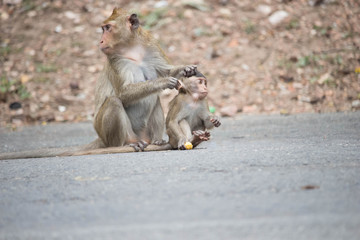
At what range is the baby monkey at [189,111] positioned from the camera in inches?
196

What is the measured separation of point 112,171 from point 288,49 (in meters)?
6.95

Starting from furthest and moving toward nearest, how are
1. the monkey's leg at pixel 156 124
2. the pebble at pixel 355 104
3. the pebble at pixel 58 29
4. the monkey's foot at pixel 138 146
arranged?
the pebble at pixel 58 29 → the pebble at pixel 355 104 → the monkey's leg at pixel 156 124 → the monkey's foot at pixel 138 146

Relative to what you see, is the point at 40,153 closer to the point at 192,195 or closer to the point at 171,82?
the point at 171,82

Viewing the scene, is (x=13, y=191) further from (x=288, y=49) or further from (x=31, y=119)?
(x=288, y=49)

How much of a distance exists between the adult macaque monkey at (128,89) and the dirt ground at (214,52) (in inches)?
131

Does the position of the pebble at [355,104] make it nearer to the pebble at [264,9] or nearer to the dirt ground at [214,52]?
the dirt ground at [214,52]

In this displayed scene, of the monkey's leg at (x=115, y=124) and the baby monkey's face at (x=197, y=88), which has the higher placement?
the baby monkey's face at (x=197, y=88)

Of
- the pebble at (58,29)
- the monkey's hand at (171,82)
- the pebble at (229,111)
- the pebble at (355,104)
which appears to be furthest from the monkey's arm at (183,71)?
the pebble at (58,29)

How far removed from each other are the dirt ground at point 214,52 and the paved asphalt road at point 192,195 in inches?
179

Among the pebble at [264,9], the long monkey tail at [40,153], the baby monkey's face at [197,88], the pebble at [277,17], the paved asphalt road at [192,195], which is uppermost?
the pebble at [264,9]

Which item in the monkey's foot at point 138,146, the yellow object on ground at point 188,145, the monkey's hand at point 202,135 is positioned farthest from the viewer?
the monkey's foot at point 138,146

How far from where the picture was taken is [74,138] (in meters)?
6.86

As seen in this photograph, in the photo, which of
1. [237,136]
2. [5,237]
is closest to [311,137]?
[237,136]

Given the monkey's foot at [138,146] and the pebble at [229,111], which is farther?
the pebble at [229,111]
